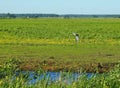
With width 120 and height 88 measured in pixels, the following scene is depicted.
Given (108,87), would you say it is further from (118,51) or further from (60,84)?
(118,51)

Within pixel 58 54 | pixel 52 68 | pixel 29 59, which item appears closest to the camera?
pixel 52 68

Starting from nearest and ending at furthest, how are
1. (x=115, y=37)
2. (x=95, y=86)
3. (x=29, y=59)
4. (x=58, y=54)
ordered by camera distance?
(x=95, y=86) < (x=29, y=59) < (x=58, y=54) < (x=115, y=37)

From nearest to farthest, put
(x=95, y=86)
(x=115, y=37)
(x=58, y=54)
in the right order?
(x=95, y=86)
(x=58, y=54)
(x=115, y=37)

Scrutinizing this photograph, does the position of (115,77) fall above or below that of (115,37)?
A: above

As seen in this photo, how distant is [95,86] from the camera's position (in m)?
13.0

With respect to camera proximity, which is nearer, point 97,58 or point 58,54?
point 97,58

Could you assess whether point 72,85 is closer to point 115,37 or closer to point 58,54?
point 58,54

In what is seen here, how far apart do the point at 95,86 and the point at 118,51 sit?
847 inches

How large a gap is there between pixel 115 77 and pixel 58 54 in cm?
1910

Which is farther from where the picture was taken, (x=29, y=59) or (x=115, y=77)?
(x=29, y=59)

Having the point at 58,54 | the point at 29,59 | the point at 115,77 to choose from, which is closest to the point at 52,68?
the point at 29,59

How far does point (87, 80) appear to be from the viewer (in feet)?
42.3

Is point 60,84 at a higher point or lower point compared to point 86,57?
higher

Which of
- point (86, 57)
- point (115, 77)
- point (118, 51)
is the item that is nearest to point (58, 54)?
point (86, 57)
